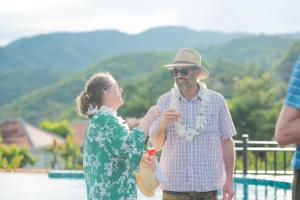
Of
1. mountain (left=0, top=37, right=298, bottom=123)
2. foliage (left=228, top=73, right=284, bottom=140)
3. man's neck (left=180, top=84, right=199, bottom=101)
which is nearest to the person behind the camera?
man's neck (left=180, top=84, right=199, bottom=101)

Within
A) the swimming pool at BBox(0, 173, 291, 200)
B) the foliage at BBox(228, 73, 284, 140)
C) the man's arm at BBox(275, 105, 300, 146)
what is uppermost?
the man's arm at BBox(275, 105, 300, 146)

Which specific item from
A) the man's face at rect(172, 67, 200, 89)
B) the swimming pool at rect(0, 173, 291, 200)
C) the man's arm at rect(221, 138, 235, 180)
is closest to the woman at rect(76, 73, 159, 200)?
the man's face at rect(172, 67, 200, 89)

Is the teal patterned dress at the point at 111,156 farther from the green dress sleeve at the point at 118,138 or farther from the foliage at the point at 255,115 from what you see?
the foliage at the point at 255,115

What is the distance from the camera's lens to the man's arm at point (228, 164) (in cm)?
397

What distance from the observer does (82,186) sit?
12.2 meters

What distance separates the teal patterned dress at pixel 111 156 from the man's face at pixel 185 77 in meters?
0.45

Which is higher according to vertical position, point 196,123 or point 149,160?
point 196,123

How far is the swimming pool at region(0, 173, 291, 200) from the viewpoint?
1021 centimetres

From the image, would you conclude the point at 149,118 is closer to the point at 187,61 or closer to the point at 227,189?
the point at 187,61

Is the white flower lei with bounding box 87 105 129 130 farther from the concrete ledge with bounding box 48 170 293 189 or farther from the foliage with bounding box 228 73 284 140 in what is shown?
the foliage with bounding box 228 73 284 140

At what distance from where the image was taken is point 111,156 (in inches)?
146

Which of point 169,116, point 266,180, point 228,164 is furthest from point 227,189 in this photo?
point 266,180

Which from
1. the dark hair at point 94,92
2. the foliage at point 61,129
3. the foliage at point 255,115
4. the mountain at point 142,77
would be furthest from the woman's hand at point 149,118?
the foliage at point 61,129

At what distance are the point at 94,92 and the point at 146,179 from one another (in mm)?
534
